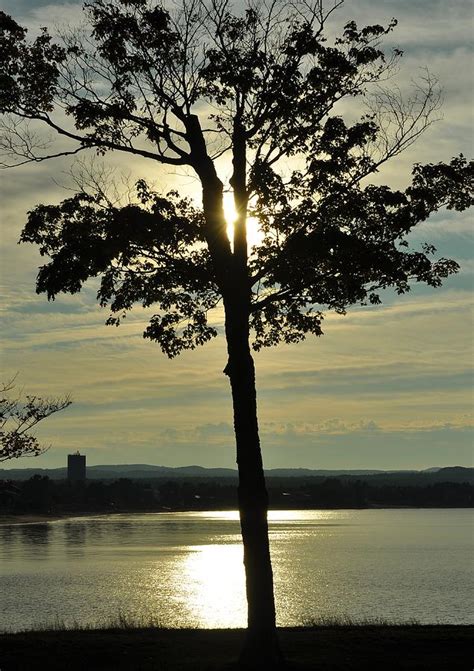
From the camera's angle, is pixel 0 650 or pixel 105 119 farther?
pixel 105 119

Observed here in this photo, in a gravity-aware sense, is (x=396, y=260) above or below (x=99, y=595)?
above

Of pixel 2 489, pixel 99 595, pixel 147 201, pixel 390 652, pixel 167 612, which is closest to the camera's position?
pixel 390 652

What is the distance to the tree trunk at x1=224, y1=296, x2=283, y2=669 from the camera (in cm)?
1962

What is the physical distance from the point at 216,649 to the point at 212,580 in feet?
304

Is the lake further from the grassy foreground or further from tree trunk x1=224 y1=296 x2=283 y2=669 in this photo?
tree trunk x1=224 y1=296 x2=283 y2=669

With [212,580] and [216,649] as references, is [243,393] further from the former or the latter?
[212,580]

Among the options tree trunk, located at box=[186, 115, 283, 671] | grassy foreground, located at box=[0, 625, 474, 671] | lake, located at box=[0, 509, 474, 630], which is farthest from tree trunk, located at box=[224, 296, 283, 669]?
lake, located at box=[0, 509, 474, 630]

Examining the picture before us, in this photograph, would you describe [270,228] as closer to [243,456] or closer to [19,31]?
[243,456]

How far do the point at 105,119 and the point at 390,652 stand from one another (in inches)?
552

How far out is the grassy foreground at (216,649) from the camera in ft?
62.1

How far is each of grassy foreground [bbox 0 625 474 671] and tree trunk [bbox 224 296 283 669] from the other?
56 centimetres

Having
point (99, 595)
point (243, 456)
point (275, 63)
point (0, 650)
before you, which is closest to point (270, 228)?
point (275, 63)

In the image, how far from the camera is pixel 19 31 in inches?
893

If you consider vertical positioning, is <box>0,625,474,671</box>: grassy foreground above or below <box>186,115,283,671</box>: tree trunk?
below
